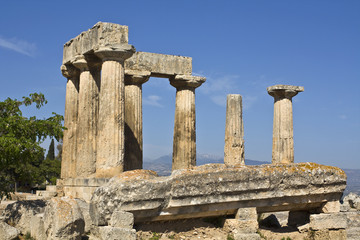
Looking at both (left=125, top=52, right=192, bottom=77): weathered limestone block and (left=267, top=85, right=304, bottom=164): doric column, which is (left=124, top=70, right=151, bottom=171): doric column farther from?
(left=267, top=85, right=304, bottom=164): doric column

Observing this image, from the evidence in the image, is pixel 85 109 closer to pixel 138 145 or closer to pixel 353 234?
pixel 138 145

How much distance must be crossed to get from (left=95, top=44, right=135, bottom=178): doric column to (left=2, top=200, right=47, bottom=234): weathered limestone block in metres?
5.16

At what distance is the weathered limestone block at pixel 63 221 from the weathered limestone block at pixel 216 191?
45 centimetres

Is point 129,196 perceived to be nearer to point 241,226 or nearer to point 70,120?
point 241,226

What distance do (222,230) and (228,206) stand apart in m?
0.69

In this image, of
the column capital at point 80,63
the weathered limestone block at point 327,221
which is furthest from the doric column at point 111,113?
the weathered limestone block at point 327,221

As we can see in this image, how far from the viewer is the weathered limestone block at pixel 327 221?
13297 mm

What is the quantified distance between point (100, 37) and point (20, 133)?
6.28 metres

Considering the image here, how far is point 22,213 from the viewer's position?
44.9 ft

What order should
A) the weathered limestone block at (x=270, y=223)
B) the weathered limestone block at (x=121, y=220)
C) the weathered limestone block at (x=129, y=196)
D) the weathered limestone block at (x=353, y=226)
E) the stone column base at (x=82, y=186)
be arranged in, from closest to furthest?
the weathered limestone block at (x=121, y=220) → the weathered limestone block at (x=129, y=196) → the weathered limestone block at (x=353, y=226) → the weathered limestone block at (x=270, y=223) → the stone column base at (x=82, y=186)

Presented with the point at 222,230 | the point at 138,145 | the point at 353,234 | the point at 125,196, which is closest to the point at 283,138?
the point at 138,145

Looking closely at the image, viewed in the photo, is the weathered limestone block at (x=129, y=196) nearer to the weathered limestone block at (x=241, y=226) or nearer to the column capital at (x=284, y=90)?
the weathered limestone block at (x=241, y=226)

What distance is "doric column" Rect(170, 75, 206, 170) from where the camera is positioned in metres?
26.1

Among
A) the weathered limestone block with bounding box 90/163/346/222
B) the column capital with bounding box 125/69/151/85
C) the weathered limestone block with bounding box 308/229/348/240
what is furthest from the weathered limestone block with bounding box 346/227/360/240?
the column capital with bounding box 125/69/151/85
